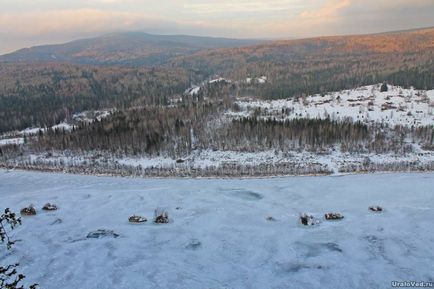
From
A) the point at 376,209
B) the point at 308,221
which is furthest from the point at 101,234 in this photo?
the point at 376,209

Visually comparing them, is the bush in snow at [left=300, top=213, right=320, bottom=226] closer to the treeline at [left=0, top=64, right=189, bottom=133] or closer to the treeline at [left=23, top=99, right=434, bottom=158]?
the treeline at [left=23, top=99, right=434, bottom=158]

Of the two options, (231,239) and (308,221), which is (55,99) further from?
(308,221)

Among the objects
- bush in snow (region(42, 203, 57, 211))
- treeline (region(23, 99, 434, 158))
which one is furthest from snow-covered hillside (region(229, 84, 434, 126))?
bush in snow (region(42, 203, 57, 211))

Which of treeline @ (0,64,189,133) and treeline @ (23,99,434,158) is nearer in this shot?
treeline @ (23,99,434,158)

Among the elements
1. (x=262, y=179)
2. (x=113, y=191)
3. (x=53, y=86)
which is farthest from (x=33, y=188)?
(x=53, y=86)
